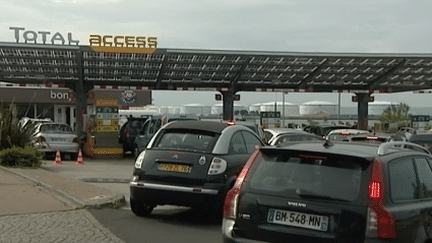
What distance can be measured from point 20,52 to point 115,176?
442 inches

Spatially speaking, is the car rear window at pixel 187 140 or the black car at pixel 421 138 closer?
the car rear window at pixel 187 140

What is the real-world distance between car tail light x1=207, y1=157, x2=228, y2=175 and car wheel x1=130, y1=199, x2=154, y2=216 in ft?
4.25

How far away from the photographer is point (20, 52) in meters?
24.3

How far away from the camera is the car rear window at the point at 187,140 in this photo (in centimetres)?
882

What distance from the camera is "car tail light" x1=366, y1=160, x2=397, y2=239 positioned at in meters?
4.53

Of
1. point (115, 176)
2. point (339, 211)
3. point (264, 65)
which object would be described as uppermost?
point (264, 65)

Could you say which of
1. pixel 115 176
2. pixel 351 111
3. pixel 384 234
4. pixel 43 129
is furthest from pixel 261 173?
pixel 351 111

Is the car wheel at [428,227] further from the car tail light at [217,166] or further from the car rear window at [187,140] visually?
the car rear window at [187,140]

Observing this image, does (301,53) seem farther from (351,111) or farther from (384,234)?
(351,111)

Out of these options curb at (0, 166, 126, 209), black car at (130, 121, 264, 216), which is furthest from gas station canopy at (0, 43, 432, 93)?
black car at (130, 121, 264, 216)

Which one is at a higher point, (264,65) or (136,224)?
(264,65)

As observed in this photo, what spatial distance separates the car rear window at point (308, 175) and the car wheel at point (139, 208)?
4.11m

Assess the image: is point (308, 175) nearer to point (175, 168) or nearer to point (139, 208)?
point (175, 168)

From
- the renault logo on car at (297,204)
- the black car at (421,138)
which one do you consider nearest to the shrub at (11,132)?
the black car at (421,138)
